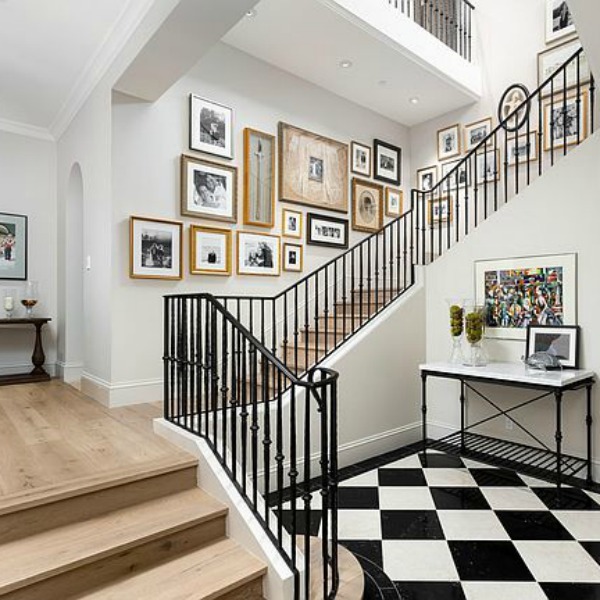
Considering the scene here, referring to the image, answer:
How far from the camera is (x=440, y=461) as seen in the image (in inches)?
149

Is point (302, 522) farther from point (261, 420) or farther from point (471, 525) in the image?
point (471, 525)

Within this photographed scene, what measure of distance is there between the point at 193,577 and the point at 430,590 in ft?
3.70

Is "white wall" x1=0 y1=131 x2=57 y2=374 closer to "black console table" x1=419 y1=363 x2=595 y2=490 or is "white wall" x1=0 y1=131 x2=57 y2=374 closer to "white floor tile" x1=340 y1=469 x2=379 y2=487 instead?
"white floor tile" x1=340 y1=469 x2=379 y2=487

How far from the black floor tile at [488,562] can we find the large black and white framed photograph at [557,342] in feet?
5.20

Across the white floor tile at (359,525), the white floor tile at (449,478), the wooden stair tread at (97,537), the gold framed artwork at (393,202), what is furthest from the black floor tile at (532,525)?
the gold framed artwork at (393,202)

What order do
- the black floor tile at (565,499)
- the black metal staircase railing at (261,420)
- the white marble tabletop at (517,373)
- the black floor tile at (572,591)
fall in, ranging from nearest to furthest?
the black metal staircase railing at (261,420) → the black floor tile at (572,591) → the black floor tile at (565,499) → the white marble tabletop at (517,373)

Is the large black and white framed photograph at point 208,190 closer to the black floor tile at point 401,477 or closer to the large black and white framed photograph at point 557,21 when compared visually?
the black floor tile at point 401,477

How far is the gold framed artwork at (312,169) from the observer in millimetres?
4973

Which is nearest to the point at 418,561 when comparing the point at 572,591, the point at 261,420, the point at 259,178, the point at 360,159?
the point at 572,591

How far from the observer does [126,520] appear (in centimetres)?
211

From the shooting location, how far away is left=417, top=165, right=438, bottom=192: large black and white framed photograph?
633 cm

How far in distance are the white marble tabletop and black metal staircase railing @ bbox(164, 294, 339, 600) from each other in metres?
1.16

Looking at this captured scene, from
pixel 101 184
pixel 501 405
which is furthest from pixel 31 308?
pixel 501 405

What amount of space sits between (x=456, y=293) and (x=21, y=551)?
149 inches
